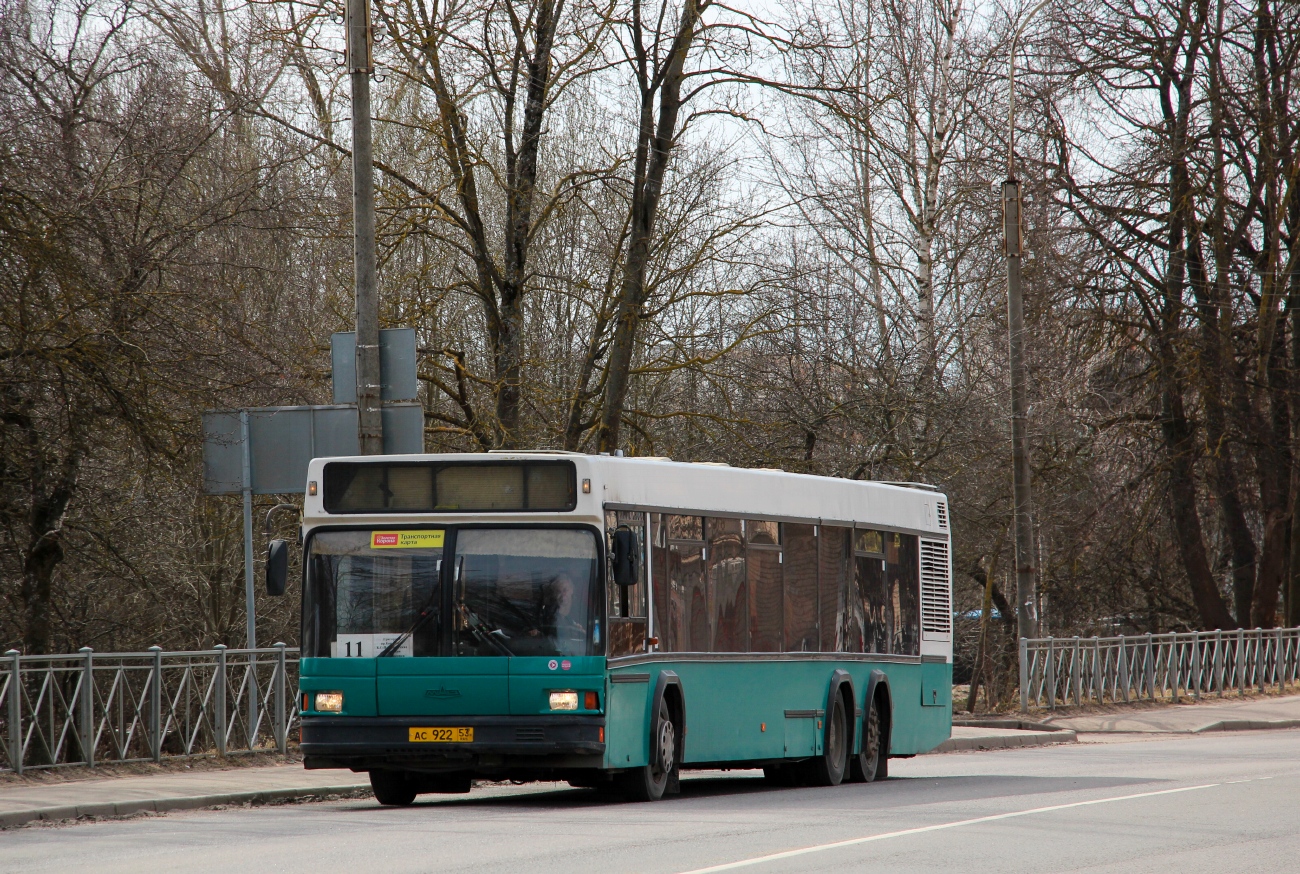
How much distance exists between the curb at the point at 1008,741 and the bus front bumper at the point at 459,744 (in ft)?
34.6

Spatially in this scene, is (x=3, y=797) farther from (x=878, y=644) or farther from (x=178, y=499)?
(x=178, y=499)

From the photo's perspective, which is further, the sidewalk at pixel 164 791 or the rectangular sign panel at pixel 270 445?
the rectangular sign panel at pixel 270 445

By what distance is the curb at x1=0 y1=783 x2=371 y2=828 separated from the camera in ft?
39.9

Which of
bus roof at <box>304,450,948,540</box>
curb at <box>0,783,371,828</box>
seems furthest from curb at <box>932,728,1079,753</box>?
curb at <box>0,783,371,828</box>

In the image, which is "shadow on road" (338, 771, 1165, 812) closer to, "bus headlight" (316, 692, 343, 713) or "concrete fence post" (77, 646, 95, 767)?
"bus headlight" (316, 692, 343, 713)

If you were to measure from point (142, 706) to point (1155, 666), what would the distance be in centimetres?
1833

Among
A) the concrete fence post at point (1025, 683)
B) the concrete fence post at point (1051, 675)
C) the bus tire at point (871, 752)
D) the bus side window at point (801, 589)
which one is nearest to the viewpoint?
the bus side window at point (801, 589)

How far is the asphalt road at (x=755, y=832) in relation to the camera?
9172 mm

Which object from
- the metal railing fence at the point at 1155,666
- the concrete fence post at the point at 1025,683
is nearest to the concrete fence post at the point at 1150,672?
the metal railing fence at the point at 1155,666

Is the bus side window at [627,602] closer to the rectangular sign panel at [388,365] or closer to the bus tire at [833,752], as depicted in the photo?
the rectangular sign panel at [388,365]

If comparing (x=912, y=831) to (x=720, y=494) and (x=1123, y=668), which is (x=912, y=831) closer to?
(x=720, y=494)

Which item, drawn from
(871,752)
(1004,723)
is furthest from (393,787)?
(1004,723)

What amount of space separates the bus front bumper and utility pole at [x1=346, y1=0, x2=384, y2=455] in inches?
139

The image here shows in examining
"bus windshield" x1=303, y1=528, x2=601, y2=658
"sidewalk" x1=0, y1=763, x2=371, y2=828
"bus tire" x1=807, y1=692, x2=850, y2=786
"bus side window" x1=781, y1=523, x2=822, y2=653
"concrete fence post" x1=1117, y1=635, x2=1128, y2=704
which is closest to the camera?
"bus windshield" x1=303, y1=528, x2=601, y2=658
